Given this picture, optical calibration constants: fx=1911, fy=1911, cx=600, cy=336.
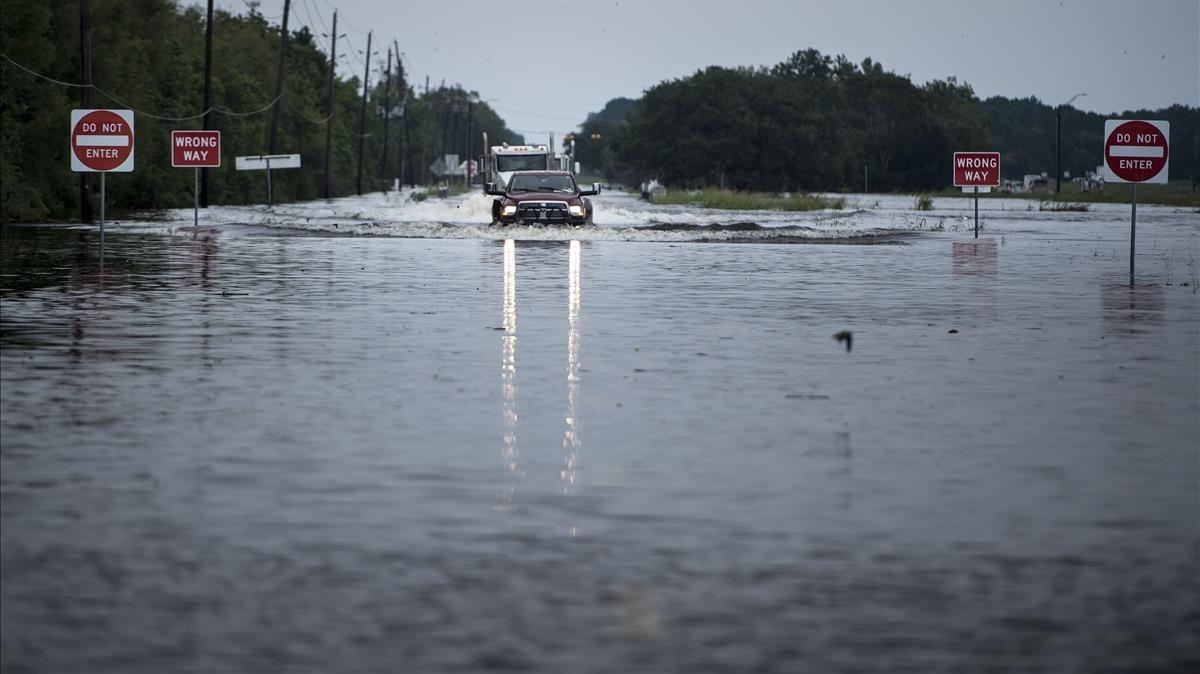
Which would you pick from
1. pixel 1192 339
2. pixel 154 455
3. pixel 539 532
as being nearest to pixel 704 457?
pixel 539 532

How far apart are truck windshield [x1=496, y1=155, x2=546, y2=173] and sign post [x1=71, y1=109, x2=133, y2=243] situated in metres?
34.1

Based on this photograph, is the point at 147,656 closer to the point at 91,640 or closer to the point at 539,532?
the point at 91,640

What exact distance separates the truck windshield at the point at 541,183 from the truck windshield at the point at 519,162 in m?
14.5

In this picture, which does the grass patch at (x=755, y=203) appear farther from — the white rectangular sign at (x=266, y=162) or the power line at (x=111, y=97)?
the power line at (x=111, y=97)

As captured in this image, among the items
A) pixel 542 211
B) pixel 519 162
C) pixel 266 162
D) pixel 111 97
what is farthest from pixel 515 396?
pixel 266 162

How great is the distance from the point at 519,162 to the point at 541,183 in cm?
1589

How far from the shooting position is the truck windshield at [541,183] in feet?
158

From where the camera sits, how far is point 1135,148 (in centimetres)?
2714

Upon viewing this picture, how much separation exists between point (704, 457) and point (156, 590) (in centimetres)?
397

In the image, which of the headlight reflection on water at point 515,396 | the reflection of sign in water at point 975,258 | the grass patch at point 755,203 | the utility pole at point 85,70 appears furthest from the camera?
the grass patch at point 755,203

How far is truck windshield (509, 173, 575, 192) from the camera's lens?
4819 cm

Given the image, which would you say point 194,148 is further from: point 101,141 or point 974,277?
point 974,277

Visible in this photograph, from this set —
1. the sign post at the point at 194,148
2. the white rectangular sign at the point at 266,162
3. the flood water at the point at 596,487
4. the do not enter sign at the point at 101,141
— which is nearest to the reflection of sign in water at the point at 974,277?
the flood water at the point at 596,487

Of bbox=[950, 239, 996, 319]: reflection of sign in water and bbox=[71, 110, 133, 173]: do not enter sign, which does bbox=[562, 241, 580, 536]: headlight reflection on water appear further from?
bbox=[71, 110, 133, 173]: do not enter sign
